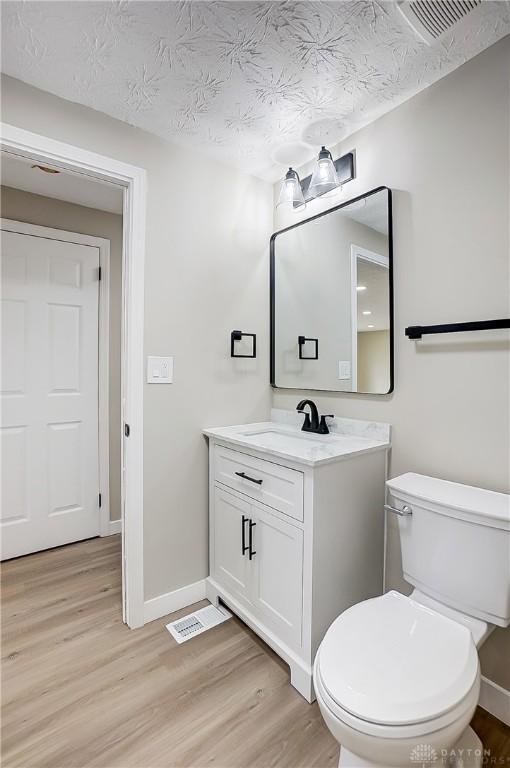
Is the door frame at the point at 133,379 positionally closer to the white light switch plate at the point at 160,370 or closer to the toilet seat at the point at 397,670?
the white light switch plate at the point at 160,370

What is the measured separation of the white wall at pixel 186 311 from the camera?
180 cm

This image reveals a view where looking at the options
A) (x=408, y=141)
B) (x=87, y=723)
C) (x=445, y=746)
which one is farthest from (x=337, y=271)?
(x=87, y=723)

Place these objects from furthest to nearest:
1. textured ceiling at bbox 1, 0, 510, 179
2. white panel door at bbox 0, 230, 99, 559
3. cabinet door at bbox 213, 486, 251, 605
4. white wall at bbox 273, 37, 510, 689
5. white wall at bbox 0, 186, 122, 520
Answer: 1. white wall at bbox 0, 186, 122, 520
2. white panel door at bbox 0, 230, 99, 559
3. cabinet door at bbox 213, 486, 251, 605
4. white wall at bbox 273, 37, 510, 689
5. textured ceiling at bbox 1, 0, 510, 179

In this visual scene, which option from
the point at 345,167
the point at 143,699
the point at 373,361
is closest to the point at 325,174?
the point at 345,167

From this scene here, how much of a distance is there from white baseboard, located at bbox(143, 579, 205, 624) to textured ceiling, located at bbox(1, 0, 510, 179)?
225cm

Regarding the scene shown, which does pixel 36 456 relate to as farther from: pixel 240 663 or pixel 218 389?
pixel 240 663

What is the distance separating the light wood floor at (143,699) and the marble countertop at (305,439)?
866 millimetres

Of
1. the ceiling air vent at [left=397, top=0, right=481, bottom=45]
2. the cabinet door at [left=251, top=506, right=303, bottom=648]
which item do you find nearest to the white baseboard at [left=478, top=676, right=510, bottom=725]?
the cabinet door at [left=251, top=506, right=303, bottom=648]

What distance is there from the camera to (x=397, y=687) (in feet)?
2.94

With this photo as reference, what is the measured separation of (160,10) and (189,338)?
1204mm

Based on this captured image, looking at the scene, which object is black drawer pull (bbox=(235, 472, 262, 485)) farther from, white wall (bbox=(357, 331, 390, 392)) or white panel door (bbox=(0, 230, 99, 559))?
white panel door (bbox=(0, 230, 99, 559))

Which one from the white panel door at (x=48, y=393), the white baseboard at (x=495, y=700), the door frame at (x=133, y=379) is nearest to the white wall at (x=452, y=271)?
the white baseboard at (x=495, y=700)

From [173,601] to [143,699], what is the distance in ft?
1.69

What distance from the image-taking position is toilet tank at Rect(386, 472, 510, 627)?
1.11 metres
